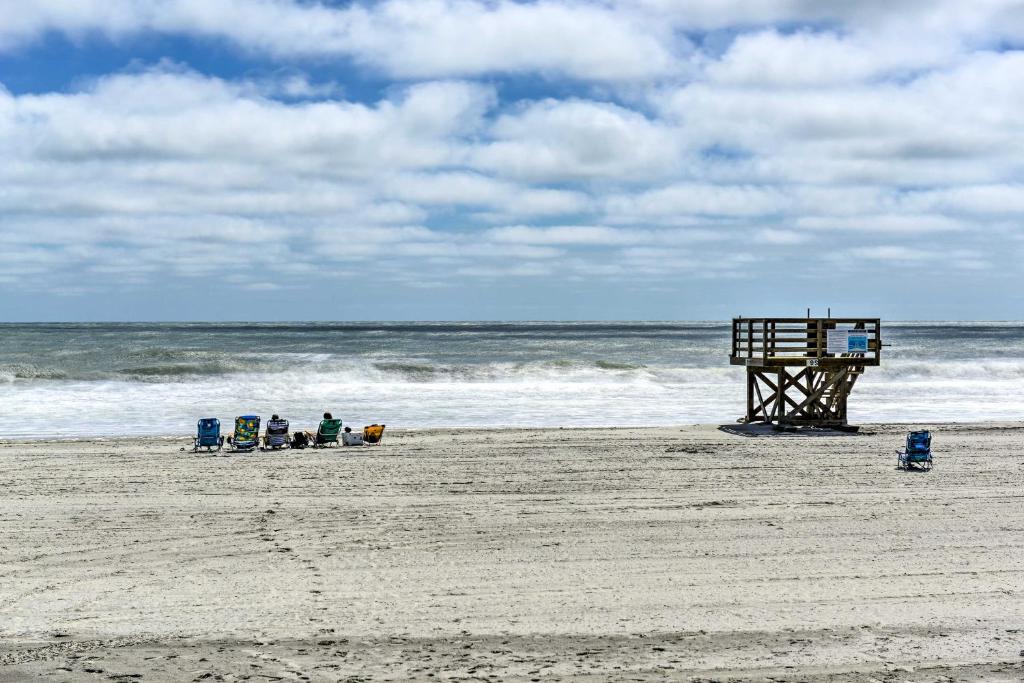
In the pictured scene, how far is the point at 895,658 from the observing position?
6.01m

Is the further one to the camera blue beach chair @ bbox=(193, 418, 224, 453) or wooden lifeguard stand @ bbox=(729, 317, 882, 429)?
wooden lifeguard stand @ bbox=(729, 317, 882, 429)

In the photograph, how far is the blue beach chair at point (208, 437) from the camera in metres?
15.6

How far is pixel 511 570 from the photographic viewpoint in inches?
321

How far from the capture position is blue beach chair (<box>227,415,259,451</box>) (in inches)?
624

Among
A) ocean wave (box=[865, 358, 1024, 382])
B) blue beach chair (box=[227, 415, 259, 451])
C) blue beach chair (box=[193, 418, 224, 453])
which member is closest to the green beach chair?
blue beach chair (box=[227, 415, 259, 451])

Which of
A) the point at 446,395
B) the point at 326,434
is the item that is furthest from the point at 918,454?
the point at 446,395

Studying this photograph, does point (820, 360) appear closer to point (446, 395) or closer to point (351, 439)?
point (351, 439)

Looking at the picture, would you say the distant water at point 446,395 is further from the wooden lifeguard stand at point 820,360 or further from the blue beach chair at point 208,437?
the blue beach chair at point 208,437

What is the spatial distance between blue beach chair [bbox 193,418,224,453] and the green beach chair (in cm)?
158

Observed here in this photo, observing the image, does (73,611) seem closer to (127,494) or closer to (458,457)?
(127,494)

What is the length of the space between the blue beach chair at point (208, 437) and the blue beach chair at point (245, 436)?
0.22 meters

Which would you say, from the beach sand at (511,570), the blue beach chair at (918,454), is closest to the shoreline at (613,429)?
the beach sand at (511,570)

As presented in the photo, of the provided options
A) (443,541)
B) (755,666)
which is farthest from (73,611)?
(755,666)

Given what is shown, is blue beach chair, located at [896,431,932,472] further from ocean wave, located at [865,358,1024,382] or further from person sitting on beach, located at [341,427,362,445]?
Result: ocean wave, located at [865,358,1024,382]
